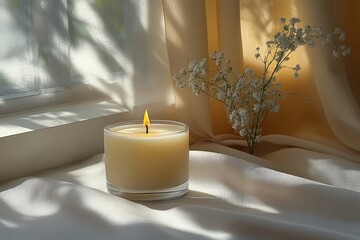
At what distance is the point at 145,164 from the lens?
4.24ft

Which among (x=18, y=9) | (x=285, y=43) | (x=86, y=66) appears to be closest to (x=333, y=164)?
(x=285, y=43)

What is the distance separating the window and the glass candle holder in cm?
29

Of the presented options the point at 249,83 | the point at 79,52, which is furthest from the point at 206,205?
the point at 79,52

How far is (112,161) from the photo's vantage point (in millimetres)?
1308

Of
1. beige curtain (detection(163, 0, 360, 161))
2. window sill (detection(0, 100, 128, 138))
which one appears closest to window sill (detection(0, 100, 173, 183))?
window sill (detection(0, 100, 128, 138))

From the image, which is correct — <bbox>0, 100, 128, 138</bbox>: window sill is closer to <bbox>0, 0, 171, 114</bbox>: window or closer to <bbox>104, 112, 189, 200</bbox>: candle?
<bbox>0, 0, 171, 114</bbox>: window

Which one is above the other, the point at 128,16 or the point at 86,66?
the point at 128,16

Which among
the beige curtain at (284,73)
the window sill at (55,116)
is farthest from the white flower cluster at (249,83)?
the window sill at (55,116)

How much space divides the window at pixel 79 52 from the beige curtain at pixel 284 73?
0.06 metres

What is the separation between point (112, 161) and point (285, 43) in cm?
44

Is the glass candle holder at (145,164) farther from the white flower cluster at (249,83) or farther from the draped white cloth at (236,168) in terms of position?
the white flower cluster at (249,83)

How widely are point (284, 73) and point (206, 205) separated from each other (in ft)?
1.97

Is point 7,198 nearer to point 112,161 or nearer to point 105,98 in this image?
point 112,161

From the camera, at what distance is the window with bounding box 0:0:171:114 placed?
1.50 m
